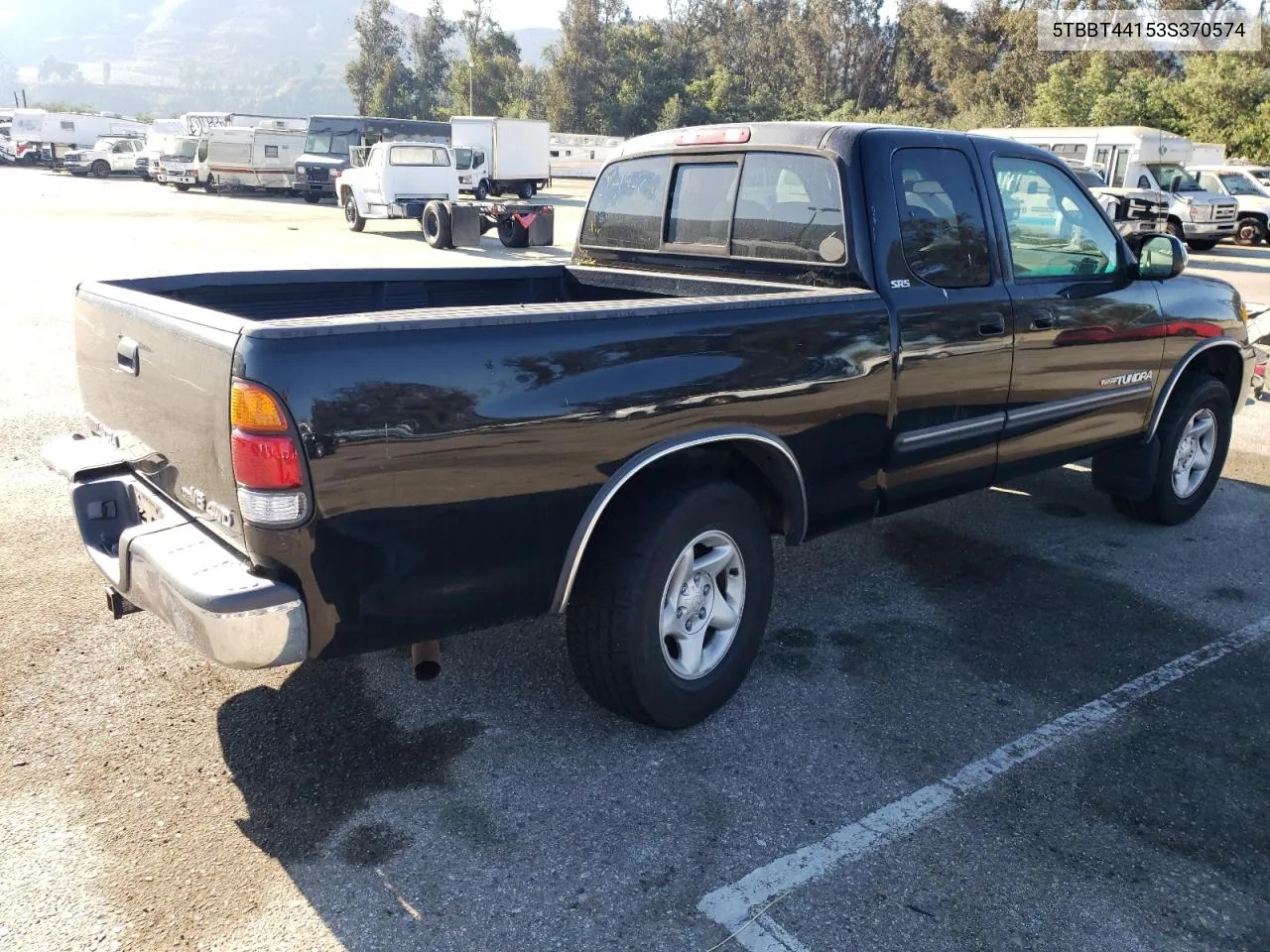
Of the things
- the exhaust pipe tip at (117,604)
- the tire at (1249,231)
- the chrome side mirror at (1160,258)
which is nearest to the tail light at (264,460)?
the exhaust pipe tip at (117,604)

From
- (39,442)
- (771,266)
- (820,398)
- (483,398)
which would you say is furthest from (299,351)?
(39,442)

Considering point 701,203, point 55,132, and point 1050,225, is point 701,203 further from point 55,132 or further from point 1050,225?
point 55,132

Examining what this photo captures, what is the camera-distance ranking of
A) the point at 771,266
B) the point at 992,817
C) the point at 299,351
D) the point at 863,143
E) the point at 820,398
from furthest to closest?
1. the point at 771,266
2. the point at 863,143
3. the point at 820,398
4. the point at 992,817
5. the point at 299,351

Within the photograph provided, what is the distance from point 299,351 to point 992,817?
7.74 ft

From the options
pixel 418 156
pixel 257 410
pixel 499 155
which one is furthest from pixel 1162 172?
pixel 257 410

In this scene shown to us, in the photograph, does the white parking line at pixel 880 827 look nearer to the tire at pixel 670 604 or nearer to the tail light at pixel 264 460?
the tire at pixel 670 604

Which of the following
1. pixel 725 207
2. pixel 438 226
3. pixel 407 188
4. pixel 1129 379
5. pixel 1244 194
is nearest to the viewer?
pixel 725 207

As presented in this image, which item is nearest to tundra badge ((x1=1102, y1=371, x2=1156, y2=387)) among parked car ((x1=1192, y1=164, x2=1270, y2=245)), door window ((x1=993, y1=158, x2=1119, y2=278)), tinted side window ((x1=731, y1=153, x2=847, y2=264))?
door window ((x1=993, y1=158, x2=1119, y2=278))

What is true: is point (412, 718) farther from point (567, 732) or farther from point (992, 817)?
point (992, 817)

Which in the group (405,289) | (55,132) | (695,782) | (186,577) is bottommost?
(695,782)

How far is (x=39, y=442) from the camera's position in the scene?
6.53m

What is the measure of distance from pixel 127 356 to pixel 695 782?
2175 mm

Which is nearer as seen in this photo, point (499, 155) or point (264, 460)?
point (264, 460)

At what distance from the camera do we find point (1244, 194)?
23.5m
